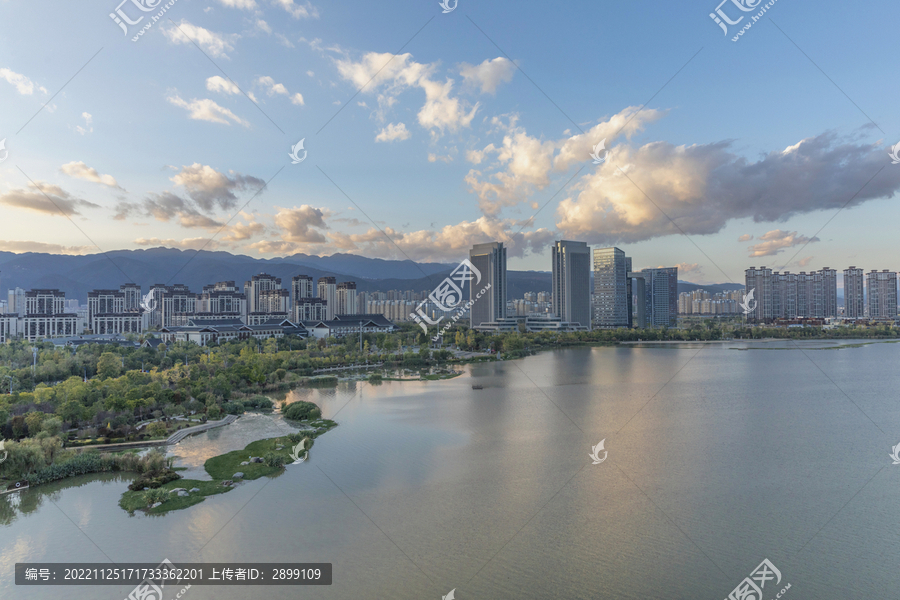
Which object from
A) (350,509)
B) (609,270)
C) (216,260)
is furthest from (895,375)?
(216,260)

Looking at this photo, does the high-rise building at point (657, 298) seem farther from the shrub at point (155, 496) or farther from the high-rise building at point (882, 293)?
the shrub at point (155, 496)

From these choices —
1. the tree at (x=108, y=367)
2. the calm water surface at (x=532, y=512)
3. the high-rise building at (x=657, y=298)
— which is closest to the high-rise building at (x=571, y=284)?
the high-rise building at (x=657, y=298)

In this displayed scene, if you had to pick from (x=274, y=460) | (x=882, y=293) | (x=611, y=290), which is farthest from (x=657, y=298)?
(x=274, y=460)

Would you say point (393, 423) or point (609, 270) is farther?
point (609, 270)

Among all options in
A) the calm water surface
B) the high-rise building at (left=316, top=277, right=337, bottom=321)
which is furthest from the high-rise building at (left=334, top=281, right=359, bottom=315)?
the calm water surface

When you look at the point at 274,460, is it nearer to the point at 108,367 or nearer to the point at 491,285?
the point at 108,367

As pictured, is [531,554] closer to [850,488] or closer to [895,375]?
[850,488]

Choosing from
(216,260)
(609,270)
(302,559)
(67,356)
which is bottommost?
(302,559)
